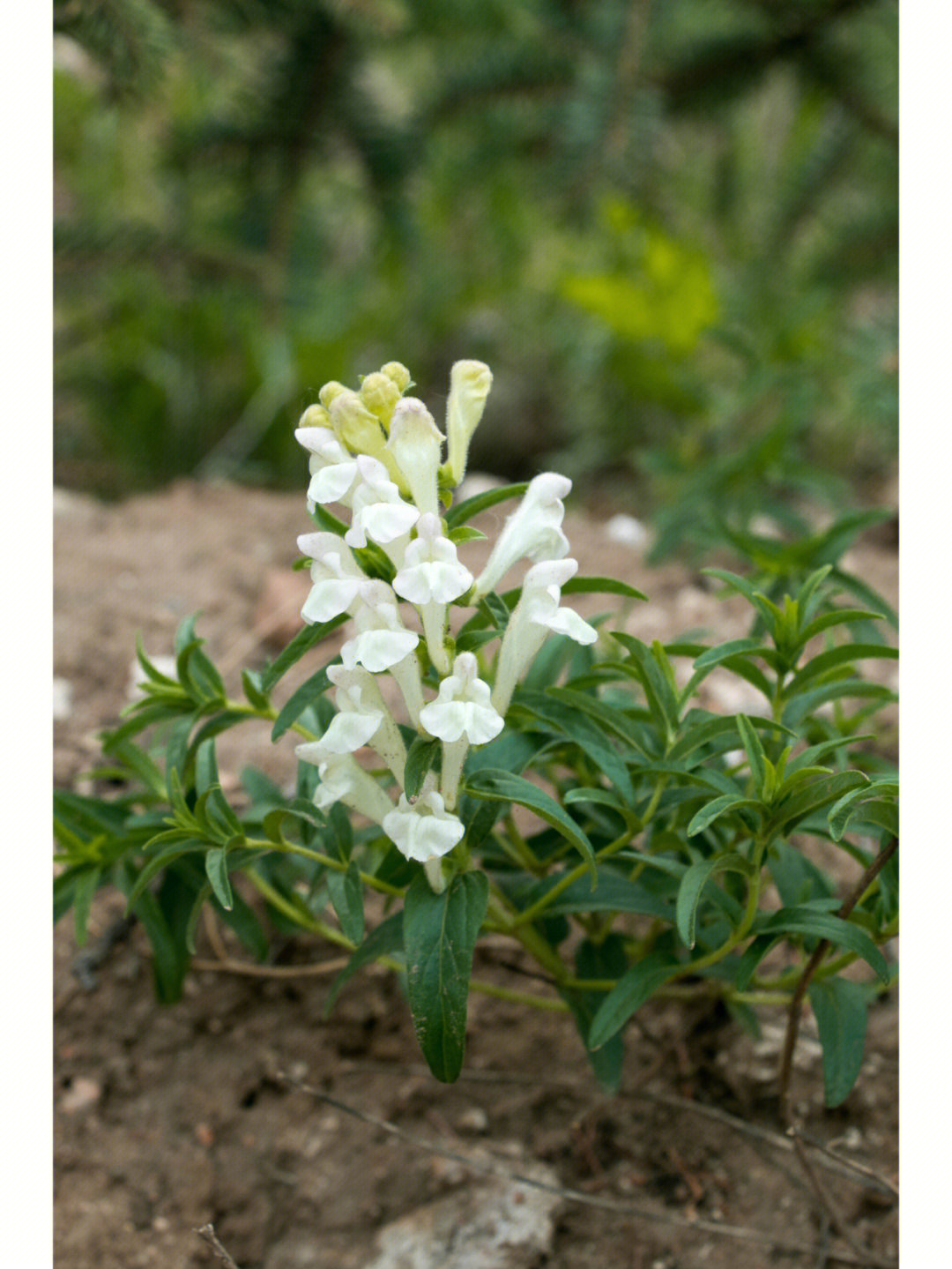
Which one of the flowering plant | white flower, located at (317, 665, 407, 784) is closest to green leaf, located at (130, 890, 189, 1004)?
the flowering plant

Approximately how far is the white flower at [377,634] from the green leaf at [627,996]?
1.24ft

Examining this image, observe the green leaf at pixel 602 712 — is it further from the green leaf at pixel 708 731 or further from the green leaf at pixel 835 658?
the green leaf at pixel 835 658

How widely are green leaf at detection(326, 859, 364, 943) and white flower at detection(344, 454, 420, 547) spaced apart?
31 centimetres

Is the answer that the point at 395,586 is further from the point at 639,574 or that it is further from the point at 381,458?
the point at 639,574

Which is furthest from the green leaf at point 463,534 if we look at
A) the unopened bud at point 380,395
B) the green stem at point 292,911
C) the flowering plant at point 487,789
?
the green stem at point 292,911

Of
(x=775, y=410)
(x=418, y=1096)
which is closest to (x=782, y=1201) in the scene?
(x=418, y=1096)

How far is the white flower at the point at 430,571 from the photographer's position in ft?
2.81

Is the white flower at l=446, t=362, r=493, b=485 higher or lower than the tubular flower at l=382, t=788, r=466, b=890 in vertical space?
higher

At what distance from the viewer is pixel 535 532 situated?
3.14 feet

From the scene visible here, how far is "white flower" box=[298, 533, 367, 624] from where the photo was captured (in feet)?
2.89

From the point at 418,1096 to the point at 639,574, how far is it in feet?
3.77

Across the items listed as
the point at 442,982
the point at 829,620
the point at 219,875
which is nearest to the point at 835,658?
the point at 829,620

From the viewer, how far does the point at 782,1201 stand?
121 centimetres

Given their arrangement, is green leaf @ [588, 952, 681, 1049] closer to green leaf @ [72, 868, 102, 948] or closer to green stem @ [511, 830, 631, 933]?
green stem @ [511, 830, 631, 933]
